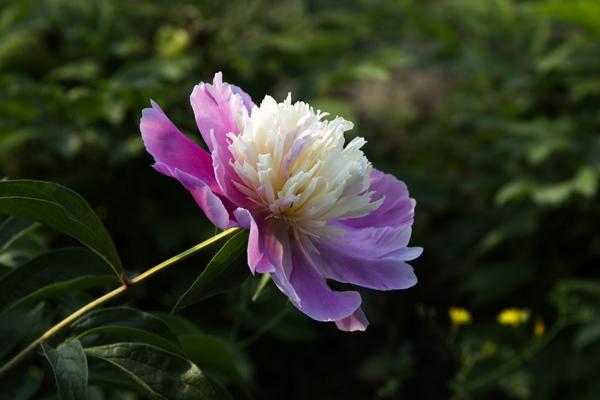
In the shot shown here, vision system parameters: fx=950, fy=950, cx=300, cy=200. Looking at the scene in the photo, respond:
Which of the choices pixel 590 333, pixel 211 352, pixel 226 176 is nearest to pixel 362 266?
pixel 226 176

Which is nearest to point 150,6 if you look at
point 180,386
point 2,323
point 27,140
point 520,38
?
point 27,140

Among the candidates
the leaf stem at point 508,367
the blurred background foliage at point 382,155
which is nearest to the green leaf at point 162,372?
the leaf stem at point 508,367

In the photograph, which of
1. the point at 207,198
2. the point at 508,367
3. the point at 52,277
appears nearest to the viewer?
the point at 207,198

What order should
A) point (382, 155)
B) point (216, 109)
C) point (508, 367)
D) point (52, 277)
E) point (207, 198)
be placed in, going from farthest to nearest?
point (382, 155)
point (508, 367)
point (52, 277)
point (216, 109)
point (207, 198)

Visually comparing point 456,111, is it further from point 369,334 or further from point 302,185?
point 302,185

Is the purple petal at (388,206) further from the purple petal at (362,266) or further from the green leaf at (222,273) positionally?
the green leaf at (222,273)

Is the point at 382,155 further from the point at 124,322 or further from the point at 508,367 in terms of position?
the point at 124,322
